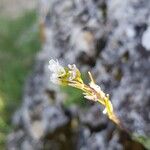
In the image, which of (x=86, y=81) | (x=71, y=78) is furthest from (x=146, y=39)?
(x=71, y=78)

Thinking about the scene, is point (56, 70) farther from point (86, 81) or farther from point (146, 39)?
point (86, 81)

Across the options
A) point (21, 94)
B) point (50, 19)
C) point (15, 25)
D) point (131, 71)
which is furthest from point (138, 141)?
point (15, 25)

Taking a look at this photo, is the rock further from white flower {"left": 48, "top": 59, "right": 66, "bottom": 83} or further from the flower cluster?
white flower {"left": 48, "top": 59, "right": 66, "bottom": 83}

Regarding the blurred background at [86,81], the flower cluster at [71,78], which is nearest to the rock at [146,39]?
the blurred background at [86,81]

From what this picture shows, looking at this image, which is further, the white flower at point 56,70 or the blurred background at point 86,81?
the blurred background at point 86,81

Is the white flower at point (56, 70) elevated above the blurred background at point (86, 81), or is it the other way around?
the blurred background at point (86, 81)

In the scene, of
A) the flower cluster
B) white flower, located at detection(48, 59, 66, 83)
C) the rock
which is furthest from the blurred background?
white flower, located at detection(48, 59, 66, 83)

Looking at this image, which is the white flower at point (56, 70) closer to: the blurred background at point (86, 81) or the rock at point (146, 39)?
the blurred background at point (86, 81)

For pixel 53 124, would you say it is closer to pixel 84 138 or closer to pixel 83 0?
pixel 84 138
